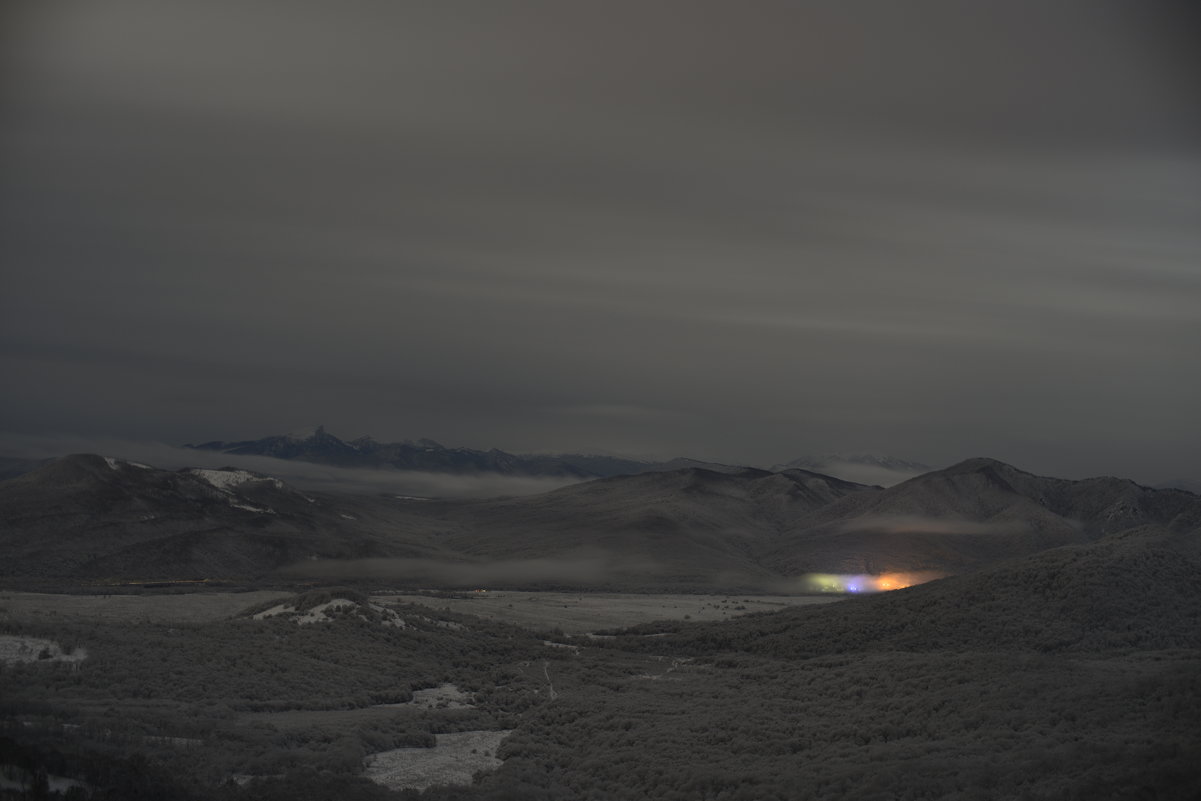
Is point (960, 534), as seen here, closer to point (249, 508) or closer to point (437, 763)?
point (249, 508)

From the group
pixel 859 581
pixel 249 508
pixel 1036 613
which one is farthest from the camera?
pixel 249 508

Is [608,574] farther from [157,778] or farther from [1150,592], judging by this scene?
[157,778]

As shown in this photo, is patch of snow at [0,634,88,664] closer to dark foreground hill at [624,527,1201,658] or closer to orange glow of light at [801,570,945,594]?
dark foreground hill at [624,527,1201,658]

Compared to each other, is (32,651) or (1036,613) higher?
(1036,613)

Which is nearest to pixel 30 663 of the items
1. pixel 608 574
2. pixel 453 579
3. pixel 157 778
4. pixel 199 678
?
pixel 199 678

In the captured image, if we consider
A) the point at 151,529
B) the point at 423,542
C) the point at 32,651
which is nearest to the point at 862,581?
the point at 423,542
